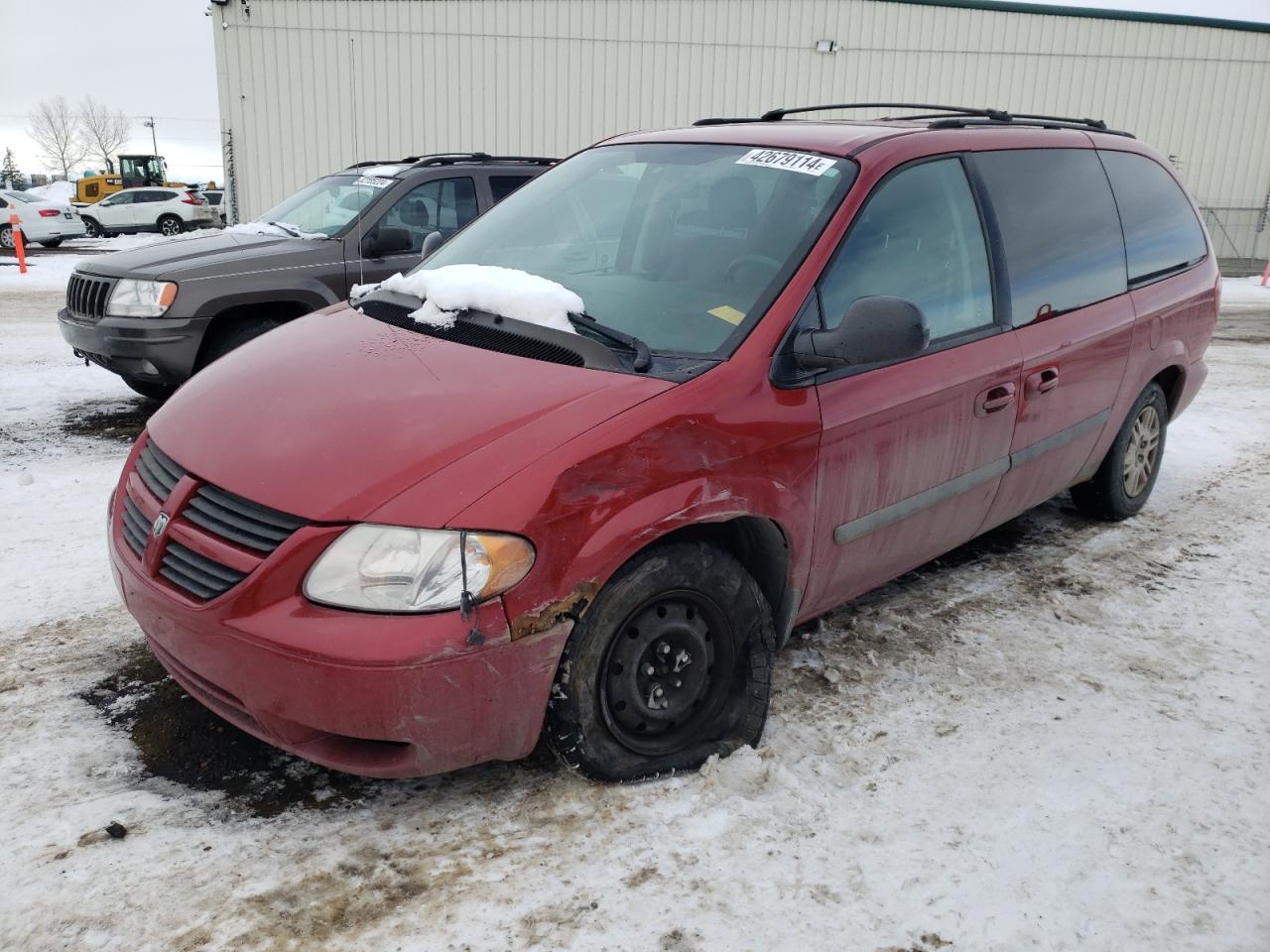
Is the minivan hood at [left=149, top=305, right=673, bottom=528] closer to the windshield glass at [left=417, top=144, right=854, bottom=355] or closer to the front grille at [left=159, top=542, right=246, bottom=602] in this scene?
the front grille at [left=159, top=542, right=246, bottom=602]

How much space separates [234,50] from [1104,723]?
66.3 ft

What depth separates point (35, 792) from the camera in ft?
8.56

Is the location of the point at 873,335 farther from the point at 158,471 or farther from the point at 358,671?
the point at 158,471

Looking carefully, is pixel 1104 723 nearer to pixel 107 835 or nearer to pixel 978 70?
pixel 107 835

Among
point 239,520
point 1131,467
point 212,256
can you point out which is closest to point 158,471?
point 239,520

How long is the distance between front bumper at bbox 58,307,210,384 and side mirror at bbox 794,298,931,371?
4539 mm

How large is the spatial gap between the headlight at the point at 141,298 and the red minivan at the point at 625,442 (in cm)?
303

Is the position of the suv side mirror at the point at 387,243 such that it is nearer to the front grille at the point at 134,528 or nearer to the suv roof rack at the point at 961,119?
the suv roof rack at the point at 961,119

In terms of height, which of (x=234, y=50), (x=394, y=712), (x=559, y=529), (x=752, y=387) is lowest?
(x=394, y=712)

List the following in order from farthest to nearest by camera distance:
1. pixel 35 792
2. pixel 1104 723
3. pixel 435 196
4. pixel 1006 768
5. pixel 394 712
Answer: pixel 435 196 < pixel 1104 723 < pixel 1006 768 < pixel 35 792 < pixel 394 712

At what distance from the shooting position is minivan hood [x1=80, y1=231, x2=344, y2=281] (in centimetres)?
609

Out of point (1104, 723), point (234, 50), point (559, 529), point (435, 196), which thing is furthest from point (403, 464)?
point (234, 50)

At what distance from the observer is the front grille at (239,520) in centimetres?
232

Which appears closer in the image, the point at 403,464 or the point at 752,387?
the point at 403,464
